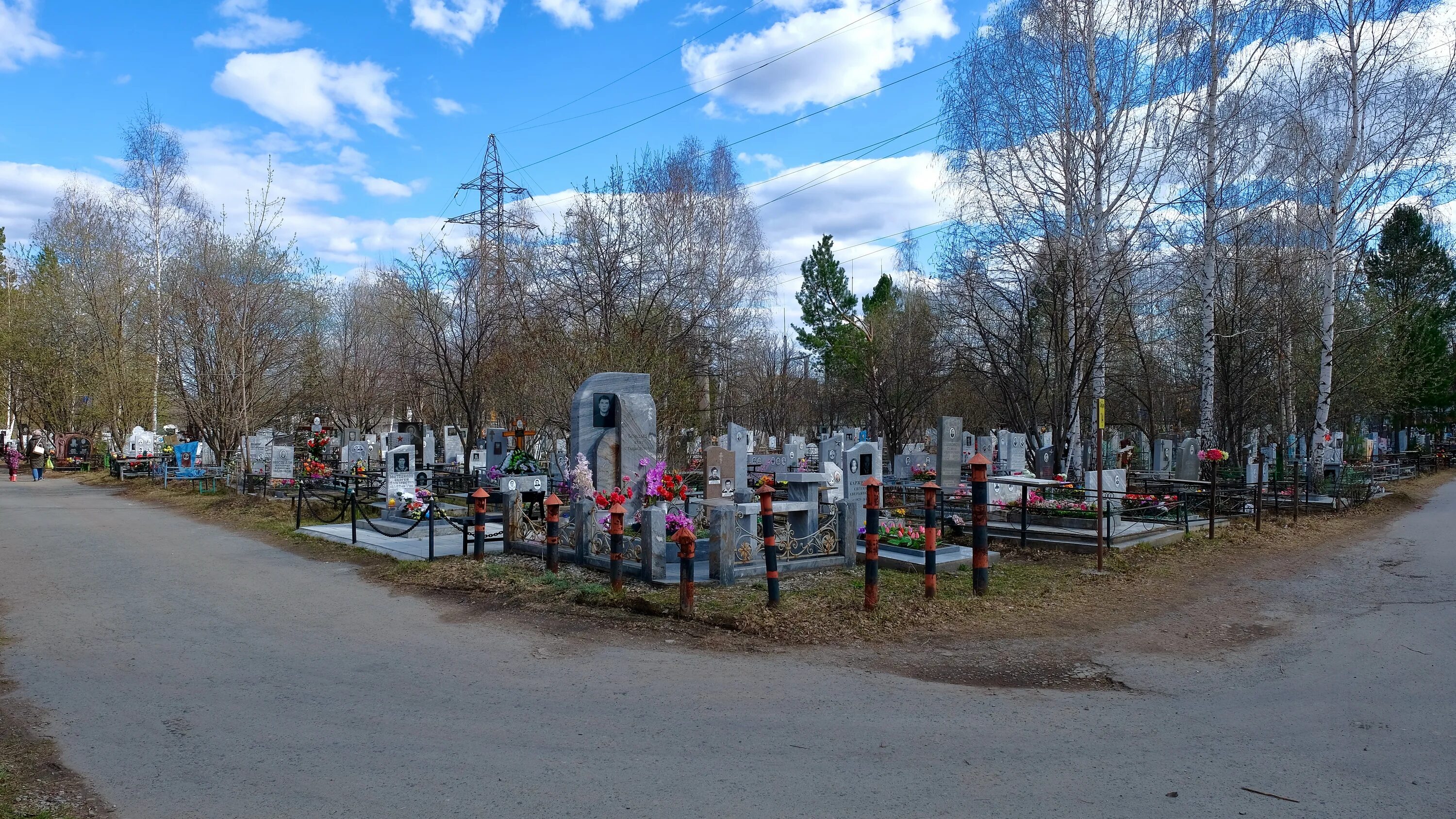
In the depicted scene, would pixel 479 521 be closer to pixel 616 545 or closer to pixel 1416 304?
pixel 616 545

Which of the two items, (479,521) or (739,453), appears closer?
(479,521)

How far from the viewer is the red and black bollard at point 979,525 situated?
370 inches

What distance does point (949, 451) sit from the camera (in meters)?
17.4

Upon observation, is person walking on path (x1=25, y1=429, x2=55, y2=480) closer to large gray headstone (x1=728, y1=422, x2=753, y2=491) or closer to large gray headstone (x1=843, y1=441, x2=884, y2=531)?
large gray headstone (x1=728, y1=422, x2=753, y2=491)

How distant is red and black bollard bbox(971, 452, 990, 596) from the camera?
940cm

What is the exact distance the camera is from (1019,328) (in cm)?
1931

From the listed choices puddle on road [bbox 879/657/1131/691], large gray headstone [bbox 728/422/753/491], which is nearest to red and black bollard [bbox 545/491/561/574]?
puddle on road [bbox 879/657/1131/691]

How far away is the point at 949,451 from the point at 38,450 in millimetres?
36439

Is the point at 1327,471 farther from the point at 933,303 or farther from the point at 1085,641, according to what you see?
the point at 1085,641

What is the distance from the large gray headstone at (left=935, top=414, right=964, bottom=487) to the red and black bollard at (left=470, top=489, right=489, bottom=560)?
9290mm

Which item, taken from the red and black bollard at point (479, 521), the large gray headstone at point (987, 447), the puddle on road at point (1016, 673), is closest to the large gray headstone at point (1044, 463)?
the large gray headstone at point (987, 447)

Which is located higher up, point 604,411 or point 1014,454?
point 604,411

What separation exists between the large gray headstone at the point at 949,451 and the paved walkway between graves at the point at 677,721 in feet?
26.4

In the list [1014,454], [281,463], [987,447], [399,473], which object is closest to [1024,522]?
[399,473]
